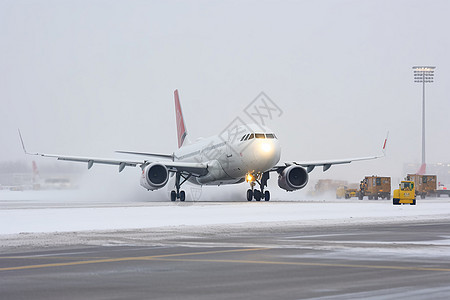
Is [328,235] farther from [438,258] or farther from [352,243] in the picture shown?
[438,258]

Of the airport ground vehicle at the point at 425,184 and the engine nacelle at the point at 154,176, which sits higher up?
the airport ground vehicle at the point at 425,184

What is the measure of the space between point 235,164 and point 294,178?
580 centimetres

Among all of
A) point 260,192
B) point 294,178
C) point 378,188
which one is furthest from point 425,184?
point 260,192

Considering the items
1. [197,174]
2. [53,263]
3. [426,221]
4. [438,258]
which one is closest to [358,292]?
[438,258]

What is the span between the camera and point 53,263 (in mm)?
14945

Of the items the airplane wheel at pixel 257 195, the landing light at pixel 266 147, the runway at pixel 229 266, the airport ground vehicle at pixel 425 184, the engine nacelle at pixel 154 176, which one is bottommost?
the runway at pixel 229 266

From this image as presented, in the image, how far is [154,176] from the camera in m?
60.1

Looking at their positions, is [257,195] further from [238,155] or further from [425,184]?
[425,184]

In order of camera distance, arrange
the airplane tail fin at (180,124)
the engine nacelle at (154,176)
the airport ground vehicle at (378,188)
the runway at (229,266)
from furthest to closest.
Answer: the airplane tail fin at (180,124), the airport ground vehicle at (378,188), the engine nacelle at (154,176), the runway at (229,266)

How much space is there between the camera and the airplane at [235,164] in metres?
56.8

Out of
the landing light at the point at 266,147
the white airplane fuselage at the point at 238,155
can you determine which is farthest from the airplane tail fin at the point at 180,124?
the landing light at the point at 266,147

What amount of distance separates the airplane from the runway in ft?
109

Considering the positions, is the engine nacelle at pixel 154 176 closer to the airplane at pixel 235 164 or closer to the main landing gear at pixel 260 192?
the airplane at pixel 235 164

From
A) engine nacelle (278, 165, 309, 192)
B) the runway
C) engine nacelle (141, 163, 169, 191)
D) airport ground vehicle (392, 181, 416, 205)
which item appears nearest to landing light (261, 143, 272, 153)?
engine nacelle (278, 165, 309, 192)
